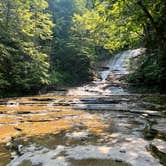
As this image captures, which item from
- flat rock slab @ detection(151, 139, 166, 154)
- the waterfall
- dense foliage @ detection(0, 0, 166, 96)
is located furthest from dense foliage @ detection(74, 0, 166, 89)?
flat rock slab @ detection(151, 139, 166, 154)

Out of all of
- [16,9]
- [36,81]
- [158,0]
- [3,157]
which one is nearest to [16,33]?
[16,9]

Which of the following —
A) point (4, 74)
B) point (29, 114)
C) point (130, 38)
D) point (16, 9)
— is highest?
point (16, 9)

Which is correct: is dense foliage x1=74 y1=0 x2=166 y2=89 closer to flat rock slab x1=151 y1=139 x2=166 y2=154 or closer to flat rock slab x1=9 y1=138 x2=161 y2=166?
flat rock slab x1=151 y1=139 x2=166 y2=154

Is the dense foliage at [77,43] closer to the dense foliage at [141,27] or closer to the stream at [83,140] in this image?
the dense foliage at [141,27]

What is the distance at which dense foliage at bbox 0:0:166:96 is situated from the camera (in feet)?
43.5

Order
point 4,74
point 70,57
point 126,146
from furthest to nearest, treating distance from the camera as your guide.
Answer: point 70,57, point 4,74, point 126,146

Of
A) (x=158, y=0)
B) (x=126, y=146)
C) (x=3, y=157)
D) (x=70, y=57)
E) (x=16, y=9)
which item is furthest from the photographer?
(x=70, y=57)

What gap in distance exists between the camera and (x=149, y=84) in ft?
63.4

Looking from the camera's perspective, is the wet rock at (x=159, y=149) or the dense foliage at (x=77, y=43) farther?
the dense foliage at (x=77, y=43)

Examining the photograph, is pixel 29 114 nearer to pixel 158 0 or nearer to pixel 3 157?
pixel 3 157

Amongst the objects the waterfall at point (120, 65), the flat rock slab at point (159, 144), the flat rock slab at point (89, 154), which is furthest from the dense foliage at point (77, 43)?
the flat rock slab at point (89, 154)

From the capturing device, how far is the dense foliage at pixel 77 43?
13258mm

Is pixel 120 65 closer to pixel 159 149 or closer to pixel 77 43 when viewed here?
pixel 77 43

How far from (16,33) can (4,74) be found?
4203 mm
